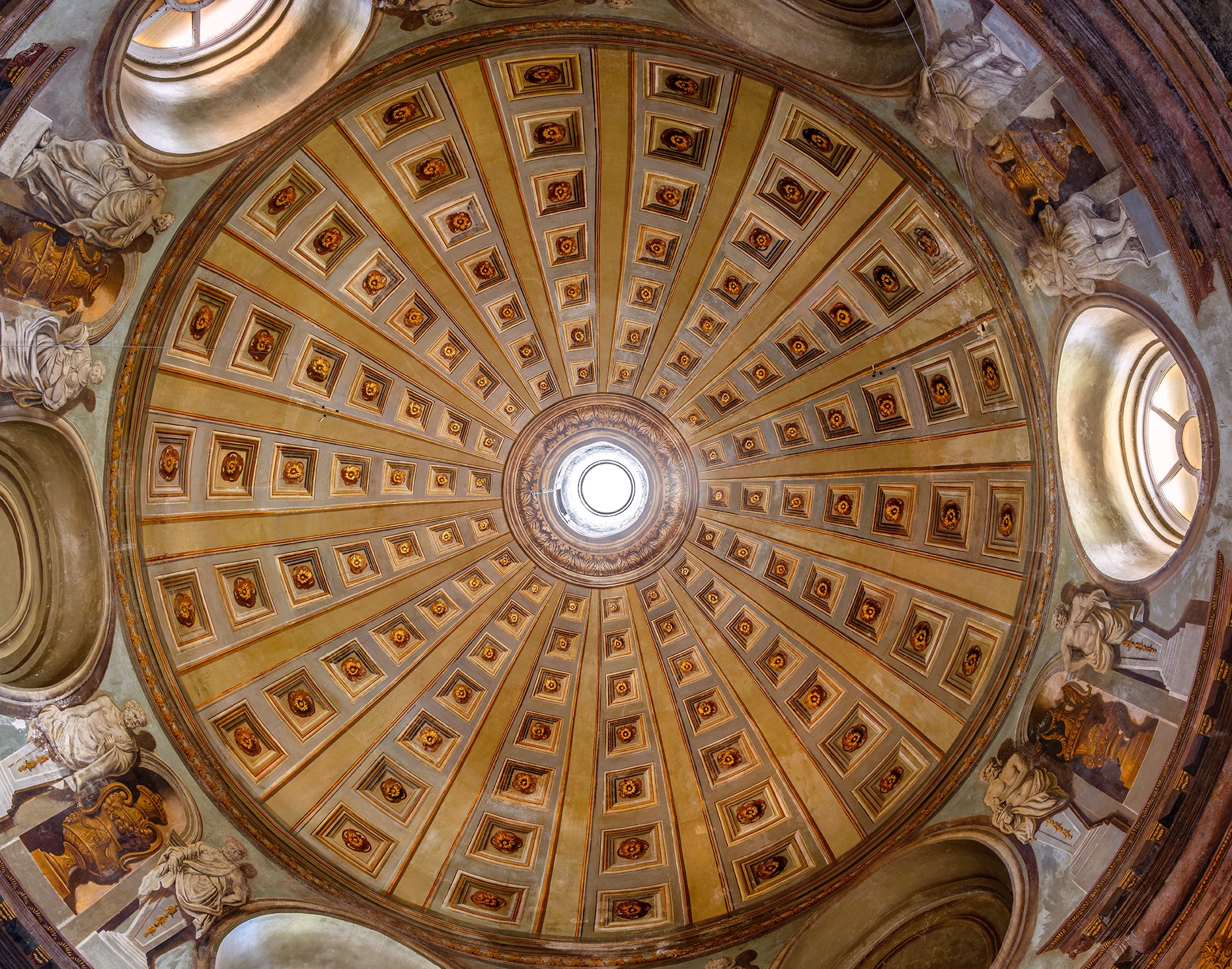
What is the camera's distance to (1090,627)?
13.9 meters

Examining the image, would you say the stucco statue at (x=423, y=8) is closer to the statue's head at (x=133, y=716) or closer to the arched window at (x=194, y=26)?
the arched window at (x=194, y=26)

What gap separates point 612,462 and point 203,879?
10.8m

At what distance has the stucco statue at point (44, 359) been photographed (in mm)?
12453

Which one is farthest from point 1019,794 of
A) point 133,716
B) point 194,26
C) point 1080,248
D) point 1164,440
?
point 194,26

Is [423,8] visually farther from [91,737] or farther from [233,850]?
[233,850]

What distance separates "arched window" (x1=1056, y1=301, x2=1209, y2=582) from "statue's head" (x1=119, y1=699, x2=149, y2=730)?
1423 centimetres

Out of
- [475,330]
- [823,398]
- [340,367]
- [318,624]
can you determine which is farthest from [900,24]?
[318,624]

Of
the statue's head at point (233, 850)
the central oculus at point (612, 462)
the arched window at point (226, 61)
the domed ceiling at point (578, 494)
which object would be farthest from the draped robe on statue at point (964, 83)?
the statue's head at point (233, 850)

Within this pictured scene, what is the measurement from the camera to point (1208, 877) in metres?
11.4

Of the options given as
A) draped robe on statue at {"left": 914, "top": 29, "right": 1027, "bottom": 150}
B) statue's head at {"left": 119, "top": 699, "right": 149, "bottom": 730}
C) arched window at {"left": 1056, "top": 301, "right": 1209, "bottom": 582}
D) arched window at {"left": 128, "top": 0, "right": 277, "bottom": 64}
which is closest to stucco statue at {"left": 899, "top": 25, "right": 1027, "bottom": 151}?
draped robe on statue at {"left": 914, "top": 29, "right": 1027, "bottom": 150}

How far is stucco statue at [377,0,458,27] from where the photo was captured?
13266 mm

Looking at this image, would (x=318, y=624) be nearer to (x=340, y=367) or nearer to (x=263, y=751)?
(x=263, y=751)

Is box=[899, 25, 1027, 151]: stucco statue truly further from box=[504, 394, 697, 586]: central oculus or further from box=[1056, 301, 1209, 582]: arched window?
box=[504, 394, 697, 586]: central oculus

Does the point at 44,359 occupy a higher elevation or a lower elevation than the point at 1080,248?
lower
